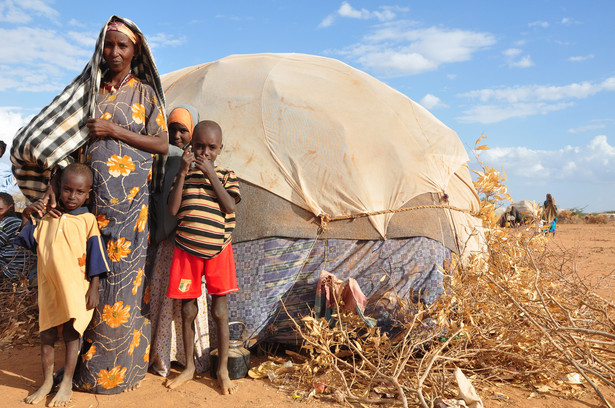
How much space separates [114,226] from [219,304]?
0.71 metres

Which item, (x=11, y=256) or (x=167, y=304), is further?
(x=11, y=256)

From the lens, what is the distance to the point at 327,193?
10.5ft

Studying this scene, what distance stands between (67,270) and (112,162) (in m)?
0.59

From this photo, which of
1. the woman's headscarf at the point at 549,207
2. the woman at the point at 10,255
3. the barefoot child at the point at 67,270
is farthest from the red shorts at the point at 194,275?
the woman's headscarf at the point at 549,207

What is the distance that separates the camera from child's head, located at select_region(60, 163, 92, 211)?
94.4 inches

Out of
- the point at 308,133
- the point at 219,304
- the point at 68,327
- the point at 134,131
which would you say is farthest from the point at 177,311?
the point at 308,133

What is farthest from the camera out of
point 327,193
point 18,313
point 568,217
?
point 568,217

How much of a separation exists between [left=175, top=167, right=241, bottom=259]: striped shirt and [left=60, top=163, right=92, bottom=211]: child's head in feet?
1.63

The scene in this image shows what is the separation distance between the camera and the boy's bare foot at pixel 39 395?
2381 mm

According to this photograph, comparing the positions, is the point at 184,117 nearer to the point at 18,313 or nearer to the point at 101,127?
the point at 101,127

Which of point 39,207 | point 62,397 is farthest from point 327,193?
point 62,397

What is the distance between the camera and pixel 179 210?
8.74ft

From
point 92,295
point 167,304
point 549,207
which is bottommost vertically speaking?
point 167,304

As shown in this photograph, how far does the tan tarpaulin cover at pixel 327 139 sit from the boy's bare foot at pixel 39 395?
5.44 feet
